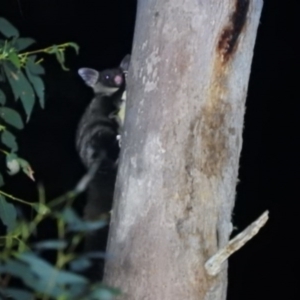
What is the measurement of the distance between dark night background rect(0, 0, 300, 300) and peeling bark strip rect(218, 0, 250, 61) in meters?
2.43

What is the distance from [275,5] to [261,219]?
2775 millimetres

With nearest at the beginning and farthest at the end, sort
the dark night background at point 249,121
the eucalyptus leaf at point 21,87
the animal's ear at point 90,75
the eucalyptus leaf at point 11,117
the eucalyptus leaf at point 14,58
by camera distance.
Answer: the eucalyptus leaf at point 14,58, the eucalyptus leaf at point 21,87, the eucalyptus leaf at point 11,117, the animal's ear at point 90,75, the dark night background at point 249,121

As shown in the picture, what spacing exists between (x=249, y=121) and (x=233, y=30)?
2636mm

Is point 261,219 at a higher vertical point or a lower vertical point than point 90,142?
higher

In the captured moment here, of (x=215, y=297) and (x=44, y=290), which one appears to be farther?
(x=215, y=297)

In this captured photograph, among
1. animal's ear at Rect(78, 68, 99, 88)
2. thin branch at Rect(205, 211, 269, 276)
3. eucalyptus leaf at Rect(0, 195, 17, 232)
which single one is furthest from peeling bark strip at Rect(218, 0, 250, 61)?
animal's ear at Rect(78, 68, 99, 88)

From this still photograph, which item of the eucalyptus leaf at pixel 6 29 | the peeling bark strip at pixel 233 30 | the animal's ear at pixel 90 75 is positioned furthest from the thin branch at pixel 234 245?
the animal's ear at pixel 90 75

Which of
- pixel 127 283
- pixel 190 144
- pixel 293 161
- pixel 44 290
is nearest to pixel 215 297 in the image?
pixel 127 283

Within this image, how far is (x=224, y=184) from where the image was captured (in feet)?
8.38

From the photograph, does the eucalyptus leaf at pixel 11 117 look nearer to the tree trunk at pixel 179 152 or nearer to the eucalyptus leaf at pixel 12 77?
the eucalyptus leaf at pixel 12 77

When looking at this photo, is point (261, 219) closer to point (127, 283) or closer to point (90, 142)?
point (127, 283)

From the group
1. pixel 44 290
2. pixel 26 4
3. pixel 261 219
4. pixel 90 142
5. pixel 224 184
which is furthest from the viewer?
pixel 26 4

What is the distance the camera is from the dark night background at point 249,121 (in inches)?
199

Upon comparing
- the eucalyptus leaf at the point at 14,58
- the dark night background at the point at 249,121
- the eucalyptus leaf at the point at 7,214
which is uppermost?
the eucalyptus leaf at the point at 14,58
